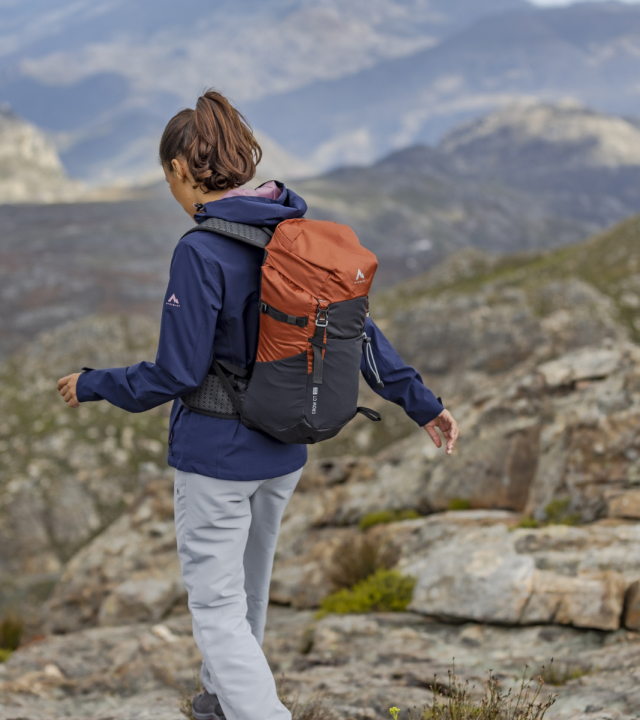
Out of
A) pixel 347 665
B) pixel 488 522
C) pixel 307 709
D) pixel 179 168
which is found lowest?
pixel 347 665

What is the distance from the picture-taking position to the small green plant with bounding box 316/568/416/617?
6675 mm

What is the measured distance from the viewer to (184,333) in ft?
9.68

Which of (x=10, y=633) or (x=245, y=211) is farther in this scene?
(x=10, y=633)

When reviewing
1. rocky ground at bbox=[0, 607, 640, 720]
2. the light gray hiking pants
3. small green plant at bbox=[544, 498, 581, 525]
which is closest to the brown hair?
the light gray hiking pants

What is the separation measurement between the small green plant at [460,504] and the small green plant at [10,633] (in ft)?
21.9

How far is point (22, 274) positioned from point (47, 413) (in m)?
74.1

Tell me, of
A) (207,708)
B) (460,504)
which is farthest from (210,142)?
(460,504)

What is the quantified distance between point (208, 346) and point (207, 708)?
228cm

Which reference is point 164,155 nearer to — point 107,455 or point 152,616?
point 152,616

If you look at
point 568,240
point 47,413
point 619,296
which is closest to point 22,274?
point 47,413

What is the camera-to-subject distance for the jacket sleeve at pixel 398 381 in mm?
3674

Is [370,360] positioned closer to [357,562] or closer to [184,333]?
[184,333]

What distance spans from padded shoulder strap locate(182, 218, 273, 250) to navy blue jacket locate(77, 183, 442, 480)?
0.03 m

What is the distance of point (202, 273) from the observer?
116 inches
